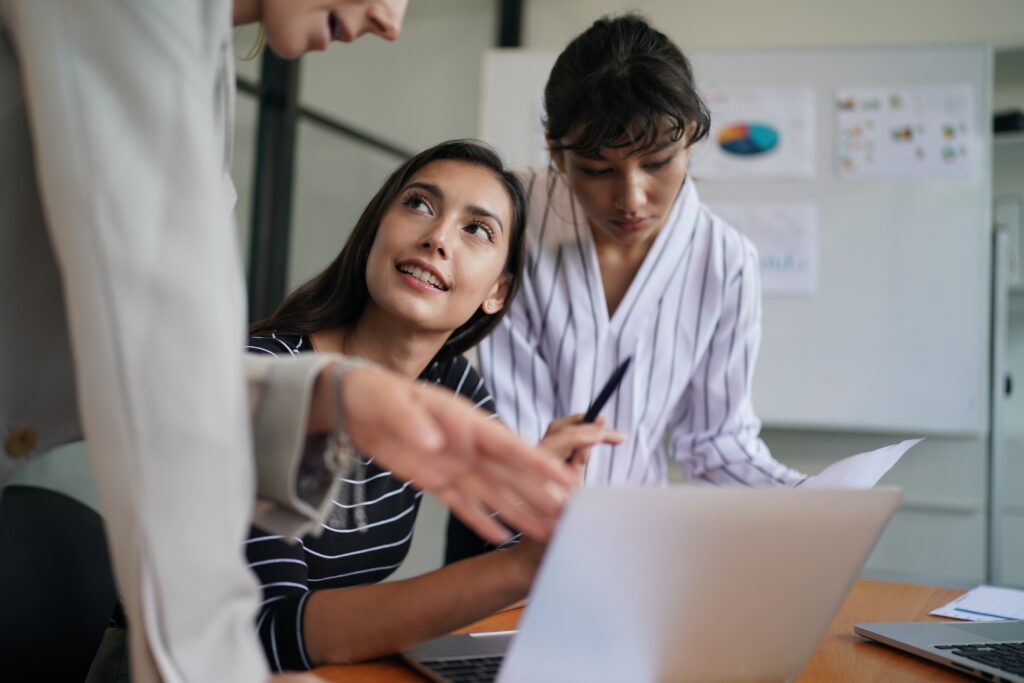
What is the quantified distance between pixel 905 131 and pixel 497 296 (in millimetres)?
1890

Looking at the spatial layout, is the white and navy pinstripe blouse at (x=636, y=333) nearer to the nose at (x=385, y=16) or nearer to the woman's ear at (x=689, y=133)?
the woman's ear at (x=689, y=133)

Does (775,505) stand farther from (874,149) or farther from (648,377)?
(874,149)

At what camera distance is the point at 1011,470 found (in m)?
2.76

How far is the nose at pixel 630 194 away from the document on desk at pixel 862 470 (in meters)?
0.55

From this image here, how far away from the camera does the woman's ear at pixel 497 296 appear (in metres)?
1.36

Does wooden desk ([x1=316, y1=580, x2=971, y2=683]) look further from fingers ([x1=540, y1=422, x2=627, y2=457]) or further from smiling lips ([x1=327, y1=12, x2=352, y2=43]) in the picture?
smiling lips ([x1=327, y1=12, x2=352, y2=43])

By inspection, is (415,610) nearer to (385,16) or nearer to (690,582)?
(690,582)

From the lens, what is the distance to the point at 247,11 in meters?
0.69

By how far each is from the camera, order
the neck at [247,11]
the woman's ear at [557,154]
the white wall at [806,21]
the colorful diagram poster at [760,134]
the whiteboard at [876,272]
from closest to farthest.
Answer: the neck at [247,11] → the woman's ear at [557,154] → the whiteboard at [876,272] → the colorful diagram poster at [760,134] → the white wall at [806,21]

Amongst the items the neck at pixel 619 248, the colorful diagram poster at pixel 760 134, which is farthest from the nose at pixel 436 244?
the colorful diagram poster at pixel 760 134

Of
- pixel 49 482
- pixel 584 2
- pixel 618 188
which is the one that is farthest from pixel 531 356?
pixel 584 2

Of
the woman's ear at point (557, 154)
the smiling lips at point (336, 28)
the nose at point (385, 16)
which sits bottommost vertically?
the smiling lips at point (336, 28)

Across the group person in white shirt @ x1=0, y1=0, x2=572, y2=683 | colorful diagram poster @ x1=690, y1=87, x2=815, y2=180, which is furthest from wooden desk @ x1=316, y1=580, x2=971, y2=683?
colorful diagram poster @ x1=690, y1=87, x2=815, y2=180

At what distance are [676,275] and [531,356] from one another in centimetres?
27
